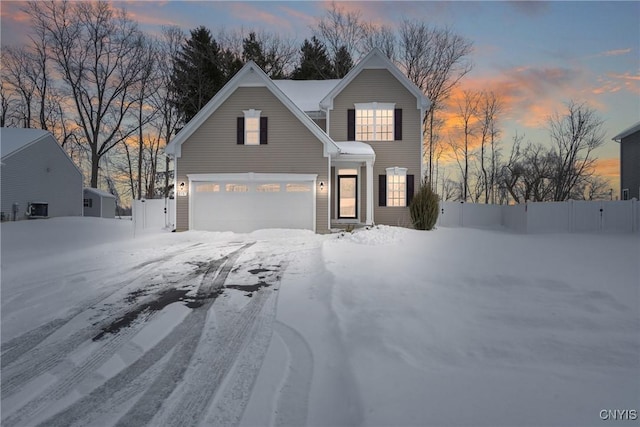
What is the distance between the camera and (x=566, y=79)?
2081 centimetres

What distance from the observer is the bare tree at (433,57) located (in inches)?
985

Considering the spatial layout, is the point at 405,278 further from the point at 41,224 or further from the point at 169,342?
the point at 41,224

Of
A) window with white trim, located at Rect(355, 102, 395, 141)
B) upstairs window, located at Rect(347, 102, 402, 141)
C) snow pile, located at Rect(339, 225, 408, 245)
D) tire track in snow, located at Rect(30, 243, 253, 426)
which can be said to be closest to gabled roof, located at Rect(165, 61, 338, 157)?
upstairs window, located at Rect(347, 102, 402, 141)

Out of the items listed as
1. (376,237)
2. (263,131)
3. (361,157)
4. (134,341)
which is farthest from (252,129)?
(134,341)

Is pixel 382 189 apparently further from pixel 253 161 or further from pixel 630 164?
pixel 630 164

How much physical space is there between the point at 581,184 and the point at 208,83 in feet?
93.5

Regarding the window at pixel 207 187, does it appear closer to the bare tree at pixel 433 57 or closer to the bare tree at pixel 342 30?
the bare tree at pixel 433 57

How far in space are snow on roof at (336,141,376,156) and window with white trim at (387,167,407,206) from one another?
5.78ft

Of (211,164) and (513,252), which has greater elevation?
(211,164)

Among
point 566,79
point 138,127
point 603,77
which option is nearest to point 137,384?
point 603,77

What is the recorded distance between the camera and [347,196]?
55.6 feet

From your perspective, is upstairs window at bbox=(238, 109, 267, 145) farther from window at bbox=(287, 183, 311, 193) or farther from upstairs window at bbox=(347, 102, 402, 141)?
upstairs window at bbox=(347, 102, 402, 141)

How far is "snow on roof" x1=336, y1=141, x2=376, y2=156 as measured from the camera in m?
15.2

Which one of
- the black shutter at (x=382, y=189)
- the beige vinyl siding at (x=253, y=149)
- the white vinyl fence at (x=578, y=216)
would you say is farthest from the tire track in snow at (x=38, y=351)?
the white vinyl fence at (x=578, y=216)
